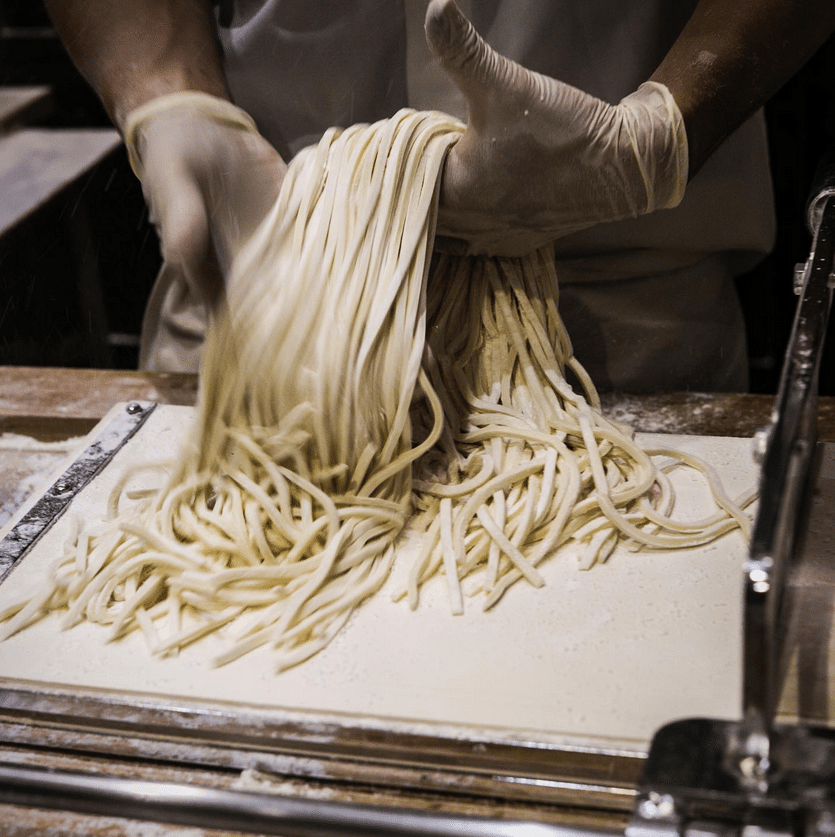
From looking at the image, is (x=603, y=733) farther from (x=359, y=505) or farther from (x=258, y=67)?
(x=258, y=67)

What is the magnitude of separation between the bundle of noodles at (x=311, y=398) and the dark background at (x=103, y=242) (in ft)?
0.57

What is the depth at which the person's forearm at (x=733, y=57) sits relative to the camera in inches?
36.9

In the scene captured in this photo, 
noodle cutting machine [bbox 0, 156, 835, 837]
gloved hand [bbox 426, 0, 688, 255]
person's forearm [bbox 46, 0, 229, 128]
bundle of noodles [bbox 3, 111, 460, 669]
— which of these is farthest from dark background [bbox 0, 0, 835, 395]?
noodle cutting machine [bbox 0, 156, 835, 837]

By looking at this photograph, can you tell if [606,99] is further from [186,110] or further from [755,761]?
[755,761]

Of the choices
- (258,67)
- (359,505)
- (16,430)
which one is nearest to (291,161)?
(258,67)

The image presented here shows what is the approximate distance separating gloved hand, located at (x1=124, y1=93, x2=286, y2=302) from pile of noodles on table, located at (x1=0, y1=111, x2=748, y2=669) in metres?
0.03

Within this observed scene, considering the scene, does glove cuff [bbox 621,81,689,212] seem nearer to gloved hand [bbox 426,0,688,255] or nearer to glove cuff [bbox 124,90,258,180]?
gloved hand [bbox 426,0,688,255]

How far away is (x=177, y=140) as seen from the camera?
93cm

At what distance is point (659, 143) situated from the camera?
38.7 inches

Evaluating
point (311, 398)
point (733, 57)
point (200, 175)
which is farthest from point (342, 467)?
point (733, 57)

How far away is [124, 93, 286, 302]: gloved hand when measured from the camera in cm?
93

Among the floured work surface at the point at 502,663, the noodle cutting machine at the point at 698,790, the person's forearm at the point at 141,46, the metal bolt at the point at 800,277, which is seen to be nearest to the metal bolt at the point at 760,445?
the noodle cutting machine at the point at 698,790

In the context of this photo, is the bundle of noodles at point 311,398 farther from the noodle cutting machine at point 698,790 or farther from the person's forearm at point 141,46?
the noodle cutting machine at point 698,790

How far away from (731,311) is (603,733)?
78 centimetres
